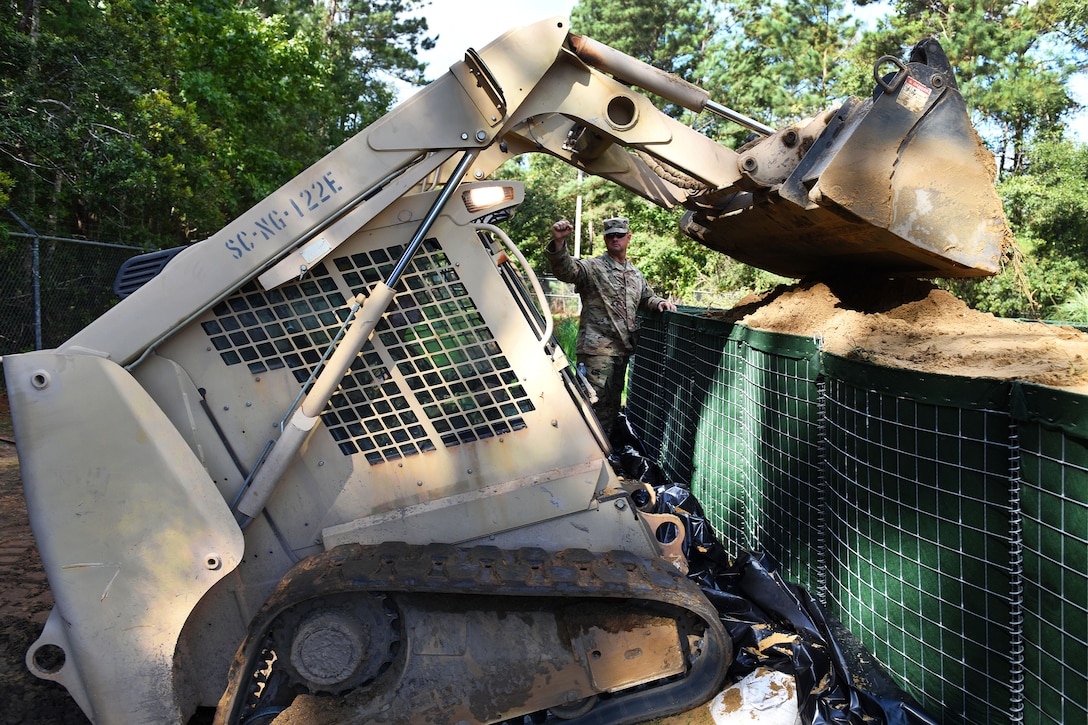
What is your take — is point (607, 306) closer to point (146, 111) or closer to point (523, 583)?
point (523, 583)

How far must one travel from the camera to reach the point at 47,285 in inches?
429

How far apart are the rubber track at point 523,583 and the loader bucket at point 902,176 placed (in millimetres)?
1665

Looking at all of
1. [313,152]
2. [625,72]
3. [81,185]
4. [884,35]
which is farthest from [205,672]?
[884,35]

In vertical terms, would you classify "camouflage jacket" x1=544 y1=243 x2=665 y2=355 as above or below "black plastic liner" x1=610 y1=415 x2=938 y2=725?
above

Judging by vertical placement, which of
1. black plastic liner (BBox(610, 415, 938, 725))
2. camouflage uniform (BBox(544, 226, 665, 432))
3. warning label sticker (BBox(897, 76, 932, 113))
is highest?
warning label sticker (BBox(897, 76, 932, 113))

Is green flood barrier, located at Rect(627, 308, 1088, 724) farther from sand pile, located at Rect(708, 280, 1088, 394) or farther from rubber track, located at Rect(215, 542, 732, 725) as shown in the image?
rubber track, located at Rect(215, 542, 732, 725)

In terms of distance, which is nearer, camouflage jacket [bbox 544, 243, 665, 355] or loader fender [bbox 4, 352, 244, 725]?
loader fender [bbox 4, 352, 244, 725]

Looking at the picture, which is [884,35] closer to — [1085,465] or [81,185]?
[81,185]

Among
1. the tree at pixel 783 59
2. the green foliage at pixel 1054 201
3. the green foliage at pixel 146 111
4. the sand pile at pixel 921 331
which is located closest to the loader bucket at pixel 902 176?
the sand pile at pixel 921 331

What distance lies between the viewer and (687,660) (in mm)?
3068

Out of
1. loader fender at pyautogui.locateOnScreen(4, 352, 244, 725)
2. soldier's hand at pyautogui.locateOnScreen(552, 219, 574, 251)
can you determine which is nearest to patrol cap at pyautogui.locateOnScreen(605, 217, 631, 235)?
soldier's hand at pyautogui.locateOnScreen(552, 219, 574, 251)

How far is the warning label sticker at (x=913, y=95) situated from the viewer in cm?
309

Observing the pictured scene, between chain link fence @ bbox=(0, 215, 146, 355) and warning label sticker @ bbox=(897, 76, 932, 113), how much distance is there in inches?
424

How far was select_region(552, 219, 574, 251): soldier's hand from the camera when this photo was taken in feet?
15.4
